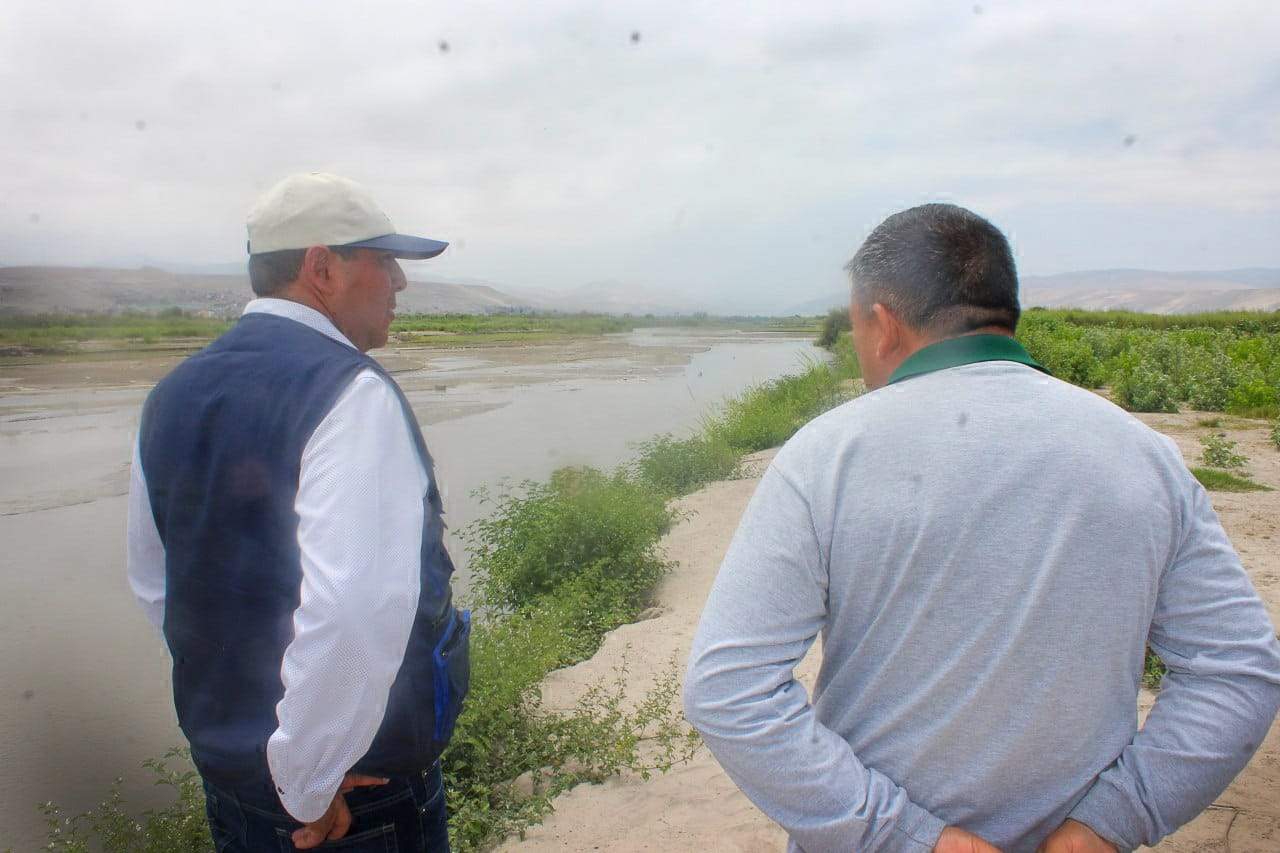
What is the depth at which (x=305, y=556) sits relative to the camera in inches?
58.5

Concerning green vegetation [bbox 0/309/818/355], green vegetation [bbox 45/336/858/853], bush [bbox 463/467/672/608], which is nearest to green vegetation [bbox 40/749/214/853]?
green vegetation [bbox 45/336/858/853]

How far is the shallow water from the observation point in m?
4.94

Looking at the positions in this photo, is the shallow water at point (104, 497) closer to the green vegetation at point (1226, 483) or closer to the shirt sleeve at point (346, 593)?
the shirt sleeve at point (346, 593)

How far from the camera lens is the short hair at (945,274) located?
130cm

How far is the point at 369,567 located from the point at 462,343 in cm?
3666

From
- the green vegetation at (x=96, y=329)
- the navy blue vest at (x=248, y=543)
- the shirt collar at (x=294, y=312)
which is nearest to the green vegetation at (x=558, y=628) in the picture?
the navy blue vest at (x=248, y=543)

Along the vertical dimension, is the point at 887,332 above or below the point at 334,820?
above

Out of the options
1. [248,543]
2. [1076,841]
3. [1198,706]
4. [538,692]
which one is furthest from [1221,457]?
[248,543]

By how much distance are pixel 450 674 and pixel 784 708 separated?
0.80 metres

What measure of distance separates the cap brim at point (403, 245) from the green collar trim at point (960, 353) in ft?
3.53

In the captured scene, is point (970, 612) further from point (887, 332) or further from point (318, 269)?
point (318, 269)

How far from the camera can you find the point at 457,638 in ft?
5.90

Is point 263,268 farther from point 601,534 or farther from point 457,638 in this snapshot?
point 601,534

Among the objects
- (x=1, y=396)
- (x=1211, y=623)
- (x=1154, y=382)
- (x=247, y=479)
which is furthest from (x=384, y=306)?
(x=1, y=396)
